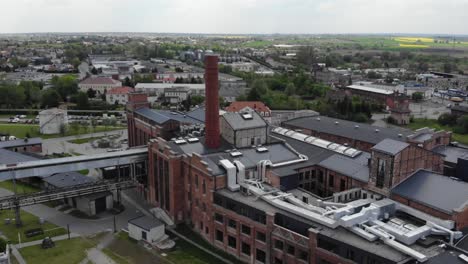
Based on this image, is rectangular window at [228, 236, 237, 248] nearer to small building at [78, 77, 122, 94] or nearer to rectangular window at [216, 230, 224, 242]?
rectangular window at [216, 230, 224, 242]

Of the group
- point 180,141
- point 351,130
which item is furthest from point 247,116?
point 351,130

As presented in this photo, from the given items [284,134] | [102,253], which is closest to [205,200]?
[102,253]

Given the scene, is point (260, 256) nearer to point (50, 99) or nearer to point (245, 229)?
point (245, 229)

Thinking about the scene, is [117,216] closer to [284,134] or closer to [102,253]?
[102,253]

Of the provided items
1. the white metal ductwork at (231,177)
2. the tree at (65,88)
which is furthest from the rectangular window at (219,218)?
the tree at (65,88)

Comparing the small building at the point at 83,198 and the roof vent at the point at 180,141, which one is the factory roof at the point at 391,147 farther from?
the small building at the point at 83,198

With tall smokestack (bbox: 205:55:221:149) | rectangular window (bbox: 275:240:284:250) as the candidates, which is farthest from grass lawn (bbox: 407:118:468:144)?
rectangular window (bbox: 275:240:284:250)

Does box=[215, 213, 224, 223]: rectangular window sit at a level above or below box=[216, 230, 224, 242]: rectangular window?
above
